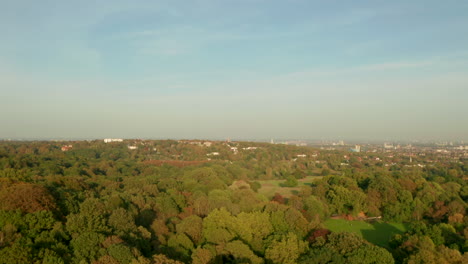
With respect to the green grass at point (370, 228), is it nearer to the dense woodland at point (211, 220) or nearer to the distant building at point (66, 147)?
the dense woodland at point (211, 220)

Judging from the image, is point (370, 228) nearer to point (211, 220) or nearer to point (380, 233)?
point (380, 233)

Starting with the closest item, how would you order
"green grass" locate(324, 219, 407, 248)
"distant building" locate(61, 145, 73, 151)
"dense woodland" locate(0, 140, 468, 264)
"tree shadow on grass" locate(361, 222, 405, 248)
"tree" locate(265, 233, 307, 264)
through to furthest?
1. "dense woodland" locate(0, 140, 468, 264)
2. "tree" locate(265, 233, 307, 264)
3. "tree shadow on grass" locate(361, 222, 405, 248)
4. "green grass" locate(324, 219, 407, 248)
5. "distant building" locate(61, 145, 73, 151)

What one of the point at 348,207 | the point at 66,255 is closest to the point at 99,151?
the point at 348,207

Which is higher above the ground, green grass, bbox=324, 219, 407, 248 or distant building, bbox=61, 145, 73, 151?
Result: distant building, bbox=61, 145, 73, 151

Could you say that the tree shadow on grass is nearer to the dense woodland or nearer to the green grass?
the green grass

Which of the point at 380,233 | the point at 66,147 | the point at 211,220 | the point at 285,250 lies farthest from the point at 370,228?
the point at 66,147

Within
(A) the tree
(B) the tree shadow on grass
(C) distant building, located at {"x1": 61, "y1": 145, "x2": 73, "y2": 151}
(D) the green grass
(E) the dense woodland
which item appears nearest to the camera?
(E) the dense woodland

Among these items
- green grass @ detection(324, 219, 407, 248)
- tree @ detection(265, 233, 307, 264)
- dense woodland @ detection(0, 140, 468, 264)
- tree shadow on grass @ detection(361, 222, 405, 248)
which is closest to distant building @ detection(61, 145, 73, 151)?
dense woodland @ detection(0, 140, 468, 264)

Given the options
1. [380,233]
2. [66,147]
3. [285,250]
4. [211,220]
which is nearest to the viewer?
[285,250]
